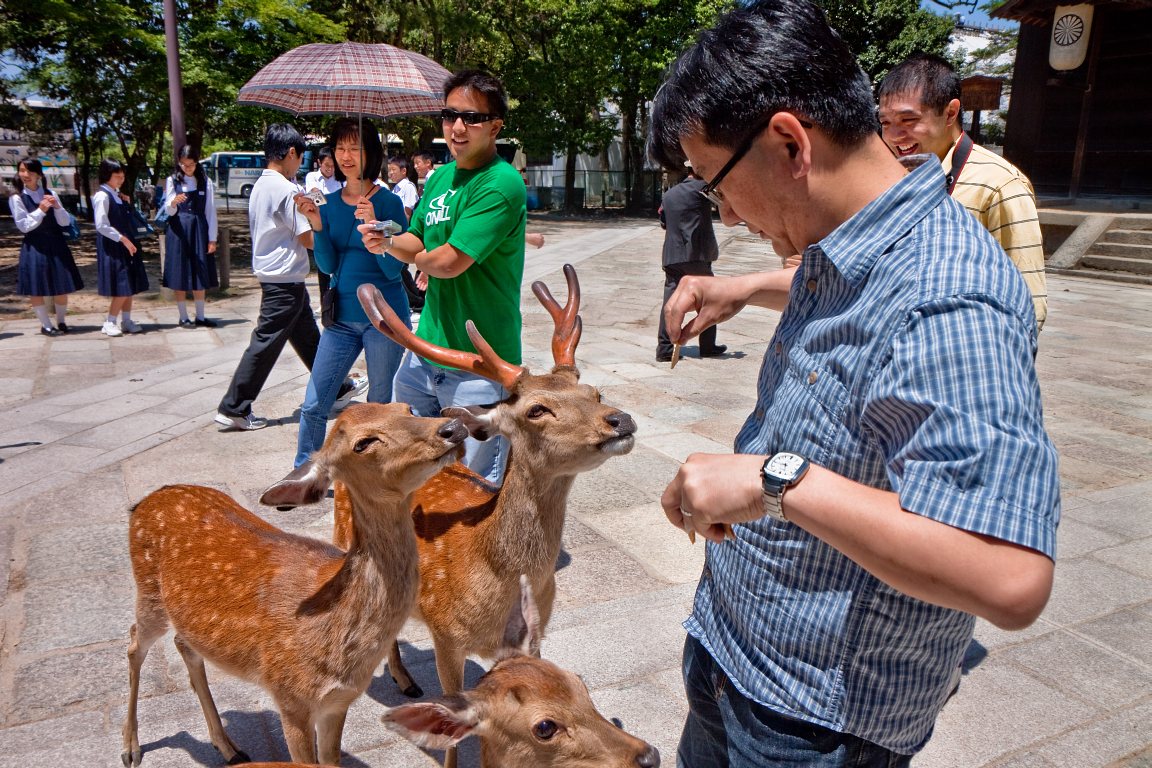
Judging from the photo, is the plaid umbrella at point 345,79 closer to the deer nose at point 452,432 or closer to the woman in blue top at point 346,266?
the woman in blue top at point 346,266

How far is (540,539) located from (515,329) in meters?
1.16

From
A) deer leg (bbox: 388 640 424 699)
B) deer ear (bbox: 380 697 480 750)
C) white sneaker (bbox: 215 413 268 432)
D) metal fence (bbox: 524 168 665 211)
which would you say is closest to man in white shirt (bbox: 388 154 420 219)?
white sneaker (bbox: 215 413 268 432)

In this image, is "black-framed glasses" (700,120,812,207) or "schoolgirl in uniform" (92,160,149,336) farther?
"schoolgirl in uniform" (92,160,149,336)

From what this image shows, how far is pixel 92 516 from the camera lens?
4859mm

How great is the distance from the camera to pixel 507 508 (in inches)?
114

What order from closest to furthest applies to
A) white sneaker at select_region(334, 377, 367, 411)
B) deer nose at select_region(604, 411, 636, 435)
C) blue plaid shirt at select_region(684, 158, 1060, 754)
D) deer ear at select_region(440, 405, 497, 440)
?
blue plaid shirt at select_region(684, 158, 1060, 754) → deer nose at select_region(604, 411, 636, 435) → deer ear at select_region(440, 405, 497, 440) → white sneaker at select_region(334, 377, 367, 411)

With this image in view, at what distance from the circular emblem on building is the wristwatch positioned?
18.8 m

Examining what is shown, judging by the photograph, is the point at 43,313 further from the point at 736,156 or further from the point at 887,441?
the point at 887,441

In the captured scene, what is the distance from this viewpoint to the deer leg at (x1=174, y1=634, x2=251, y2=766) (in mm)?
2900

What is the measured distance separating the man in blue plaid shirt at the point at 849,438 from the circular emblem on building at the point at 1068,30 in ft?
60.1

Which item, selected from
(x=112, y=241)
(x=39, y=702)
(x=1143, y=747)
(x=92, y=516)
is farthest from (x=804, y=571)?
(x=112, y=241)

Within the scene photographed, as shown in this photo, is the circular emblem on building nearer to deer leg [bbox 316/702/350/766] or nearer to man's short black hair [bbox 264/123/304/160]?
man's short black hair [bbox 264/123/304/160]

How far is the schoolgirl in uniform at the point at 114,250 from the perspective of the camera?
31.3ft

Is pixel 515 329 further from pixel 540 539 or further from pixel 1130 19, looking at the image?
pixel 1130 19
